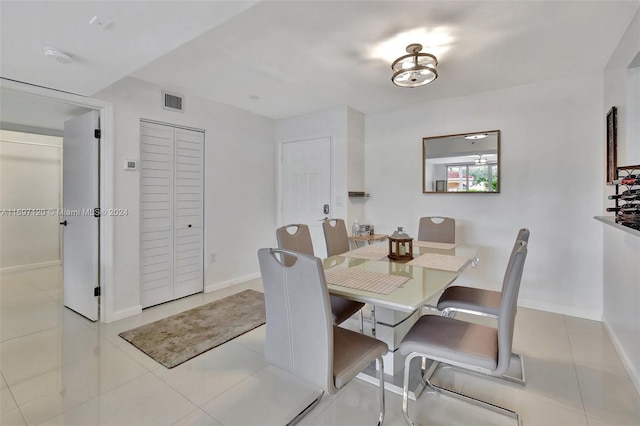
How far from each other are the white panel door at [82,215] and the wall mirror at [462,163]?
3.63 metres

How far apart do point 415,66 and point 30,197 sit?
5990mm

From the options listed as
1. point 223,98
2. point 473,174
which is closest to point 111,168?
point 223,98

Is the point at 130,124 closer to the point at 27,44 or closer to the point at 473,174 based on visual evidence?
the point at 27,44

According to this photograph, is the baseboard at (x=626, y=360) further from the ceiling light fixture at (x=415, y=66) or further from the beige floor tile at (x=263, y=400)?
the ceiling light fixture at (x=415, y=66)

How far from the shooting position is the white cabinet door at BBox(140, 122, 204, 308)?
324 centimetres

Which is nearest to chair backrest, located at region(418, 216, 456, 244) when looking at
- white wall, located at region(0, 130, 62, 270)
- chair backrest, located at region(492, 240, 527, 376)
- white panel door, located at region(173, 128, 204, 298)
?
chair backrest, located at region(492, 240, 527, 376)

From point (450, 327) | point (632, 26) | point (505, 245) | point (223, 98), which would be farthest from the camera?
point (223, 98)

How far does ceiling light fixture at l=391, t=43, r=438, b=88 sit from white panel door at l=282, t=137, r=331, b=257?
1.82 m

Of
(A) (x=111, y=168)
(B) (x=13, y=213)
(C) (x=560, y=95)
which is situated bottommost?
(B) (x=13, y=213)

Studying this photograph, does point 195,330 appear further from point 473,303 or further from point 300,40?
point 300,40

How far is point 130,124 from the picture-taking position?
3.03 metres

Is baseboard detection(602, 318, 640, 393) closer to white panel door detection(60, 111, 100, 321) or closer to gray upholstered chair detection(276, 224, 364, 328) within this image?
gray upholstered chair detection(276, 224, 364, 328)

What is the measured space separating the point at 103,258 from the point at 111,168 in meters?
0.88

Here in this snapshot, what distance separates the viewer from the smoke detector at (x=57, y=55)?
75.4 inches
